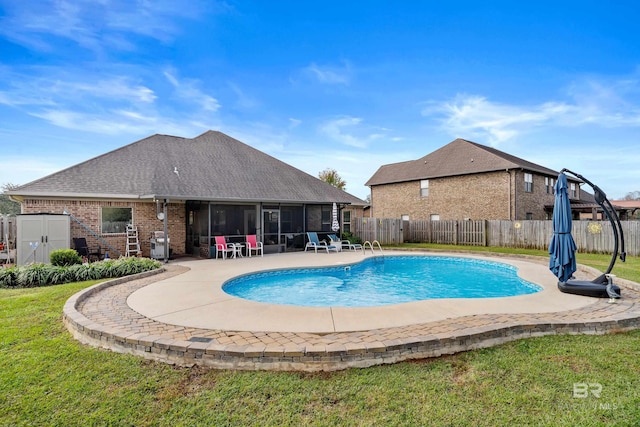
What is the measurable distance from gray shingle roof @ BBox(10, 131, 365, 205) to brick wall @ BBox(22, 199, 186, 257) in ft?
1.71

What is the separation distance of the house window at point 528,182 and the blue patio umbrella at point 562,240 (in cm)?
1654

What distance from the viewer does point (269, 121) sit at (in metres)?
21.0

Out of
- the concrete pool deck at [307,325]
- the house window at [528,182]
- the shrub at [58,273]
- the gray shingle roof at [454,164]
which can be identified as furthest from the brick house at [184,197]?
the house window at [528,182]

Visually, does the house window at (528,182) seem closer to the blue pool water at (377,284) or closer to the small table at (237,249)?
the blue pool water at (377,284)

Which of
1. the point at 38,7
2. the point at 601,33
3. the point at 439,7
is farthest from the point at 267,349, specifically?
the point at 601,33

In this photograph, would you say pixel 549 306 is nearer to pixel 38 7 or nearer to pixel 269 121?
pixel 38 7

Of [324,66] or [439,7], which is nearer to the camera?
[439,7]

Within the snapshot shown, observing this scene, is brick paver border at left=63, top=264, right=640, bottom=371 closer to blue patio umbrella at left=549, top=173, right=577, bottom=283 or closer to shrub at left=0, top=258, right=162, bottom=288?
blue patio umbrella at left=549, top=173, right=577, bottom=283

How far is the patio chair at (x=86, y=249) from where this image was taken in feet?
39.8

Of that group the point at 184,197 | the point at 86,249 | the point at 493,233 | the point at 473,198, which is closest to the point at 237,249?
the point at 184,197

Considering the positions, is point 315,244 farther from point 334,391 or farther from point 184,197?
point 334,391

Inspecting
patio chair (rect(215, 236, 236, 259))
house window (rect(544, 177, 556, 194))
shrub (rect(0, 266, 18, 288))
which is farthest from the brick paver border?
house window (rect(544, 177, 556, 194))

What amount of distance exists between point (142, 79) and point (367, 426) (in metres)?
15.8

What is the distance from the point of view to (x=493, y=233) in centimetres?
1878
